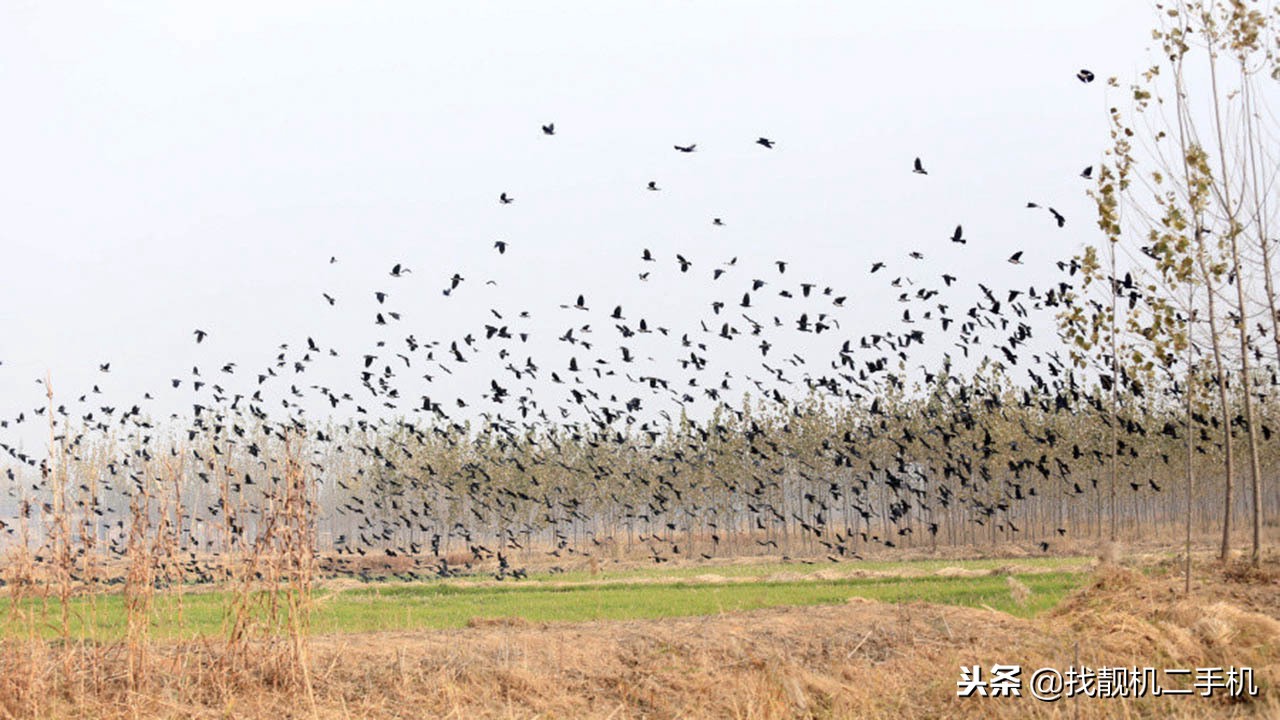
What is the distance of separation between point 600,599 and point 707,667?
17.1 metres

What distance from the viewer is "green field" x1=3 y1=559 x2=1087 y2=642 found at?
2339cm

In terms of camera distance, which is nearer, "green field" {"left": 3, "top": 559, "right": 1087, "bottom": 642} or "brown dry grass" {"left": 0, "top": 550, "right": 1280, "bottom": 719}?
"brown dry grass" {"left": 0, "top": 550, "right": 1280, "bottom": 719}

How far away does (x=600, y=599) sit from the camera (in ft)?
99.0

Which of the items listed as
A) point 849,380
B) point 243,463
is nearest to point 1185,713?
point 849,380

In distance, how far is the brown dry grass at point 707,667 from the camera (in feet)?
37.4

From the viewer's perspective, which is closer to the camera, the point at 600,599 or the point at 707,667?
the point at 707,667

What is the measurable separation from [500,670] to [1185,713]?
7.62 m

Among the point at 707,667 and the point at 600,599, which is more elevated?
the point at 707,667

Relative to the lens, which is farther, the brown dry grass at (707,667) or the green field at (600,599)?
the green field at (600,599)

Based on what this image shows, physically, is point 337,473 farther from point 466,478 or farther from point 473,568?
point 473,568

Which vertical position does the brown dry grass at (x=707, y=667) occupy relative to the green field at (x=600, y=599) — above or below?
above

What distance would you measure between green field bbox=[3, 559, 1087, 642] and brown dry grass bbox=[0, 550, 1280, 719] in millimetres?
5199

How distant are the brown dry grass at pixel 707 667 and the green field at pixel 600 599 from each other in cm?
520

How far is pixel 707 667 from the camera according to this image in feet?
44.1
